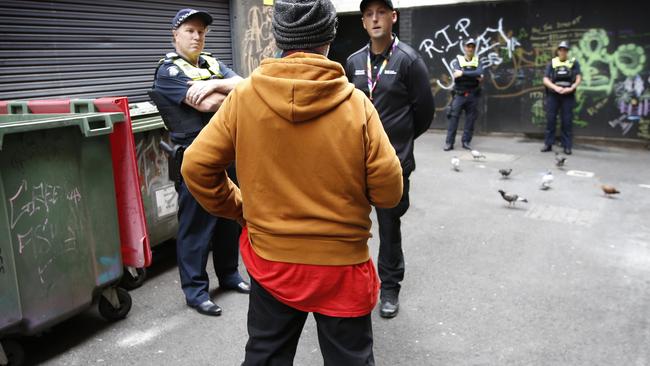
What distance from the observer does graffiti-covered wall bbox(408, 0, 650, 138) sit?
10961mm

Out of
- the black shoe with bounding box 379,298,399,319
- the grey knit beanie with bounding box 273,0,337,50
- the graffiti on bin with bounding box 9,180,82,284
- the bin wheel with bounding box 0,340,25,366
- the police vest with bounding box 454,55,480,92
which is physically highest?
the grey knit beanie with bounding box 273,0,337,50

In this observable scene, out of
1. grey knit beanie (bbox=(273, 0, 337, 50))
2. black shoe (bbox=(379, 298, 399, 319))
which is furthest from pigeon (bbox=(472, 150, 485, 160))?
grey knit beanie (bbox=(273, 0, 337, 50))

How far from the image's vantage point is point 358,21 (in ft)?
49.8

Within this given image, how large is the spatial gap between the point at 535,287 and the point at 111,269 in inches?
128

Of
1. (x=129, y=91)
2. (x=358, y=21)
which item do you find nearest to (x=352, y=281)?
(x=129, y=91)

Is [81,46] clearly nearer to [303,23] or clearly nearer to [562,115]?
[303,23]

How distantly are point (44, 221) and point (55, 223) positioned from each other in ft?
0.25

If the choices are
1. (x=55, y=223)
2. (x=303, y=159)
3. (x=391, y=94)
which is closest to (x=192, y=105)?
(x=55, y=223)

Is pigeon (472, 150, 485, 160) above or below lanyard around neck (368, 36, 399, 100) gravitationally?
below

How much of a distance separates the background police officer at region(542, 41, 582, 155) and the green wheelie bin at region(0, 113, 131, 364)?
29.0ft

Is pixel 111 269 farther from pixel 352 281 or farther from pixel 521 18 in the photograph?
pixel 521 18

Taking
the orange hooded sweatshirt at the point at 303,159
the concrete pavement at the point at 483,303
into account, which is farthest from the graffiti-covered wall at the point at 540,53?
the orange hooded sweatshirt at the point at 303,159

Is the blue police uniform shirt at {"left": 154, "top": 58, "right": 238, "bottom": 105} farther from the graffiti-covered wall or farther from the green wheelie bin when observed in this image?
the graffiti-covered wall

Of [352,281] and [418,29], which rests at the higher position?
[418,29]
